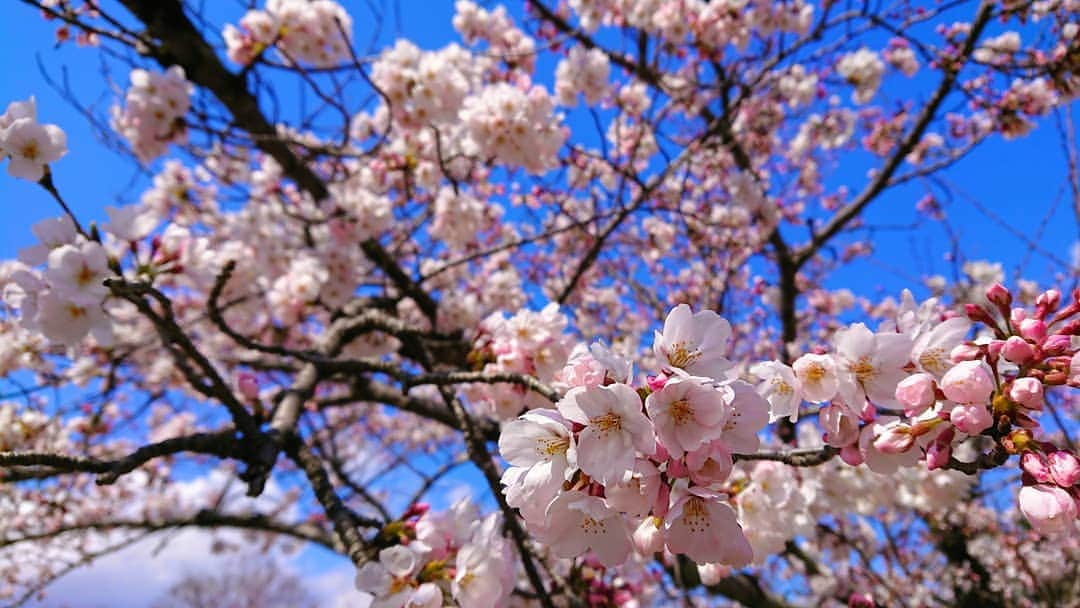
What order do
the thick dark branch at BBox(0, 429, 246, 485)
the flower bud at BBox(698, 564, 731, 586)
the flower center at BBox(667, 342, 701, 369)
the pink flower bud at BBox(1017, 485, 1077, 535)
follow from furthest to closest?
the flower bud at BBox(698, 564, 731, 586), the thick dark branch at BBox(0, 429, 246, 485), the flower center at BBox(667, 342, 701, 369), the pink flower bud at BBox(1017, 485, 1077, 535)

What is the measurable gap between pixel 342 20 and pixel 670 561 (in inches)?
181

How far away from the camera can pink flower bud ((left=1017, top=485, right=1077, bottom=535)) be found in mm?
844

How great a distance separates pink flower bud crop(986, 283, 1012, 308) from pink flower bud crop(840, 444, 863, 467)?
0.38m

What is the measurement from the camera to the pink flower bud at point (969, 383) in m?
0.92

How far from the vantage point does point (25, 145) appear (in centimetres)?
164

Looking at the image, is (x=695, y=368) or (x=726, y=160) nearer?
(x=695, y=368)

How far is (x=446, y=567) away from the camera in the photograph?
4.75 ft

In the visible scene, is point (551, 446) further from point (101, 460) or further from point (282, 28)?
point (282, 28)

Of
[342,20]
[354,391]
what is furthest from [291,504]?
[342,20]

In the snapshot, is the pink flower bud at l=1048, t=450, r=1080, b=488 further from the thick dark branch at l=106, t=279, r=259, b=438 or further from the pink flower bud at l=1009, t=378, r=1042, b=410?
the thick dark branch at l=106, t=279, r=259, b=438

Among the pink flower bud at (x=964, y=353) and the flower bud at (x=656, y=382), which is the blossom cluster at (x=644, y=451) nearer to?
the flower bud at (x=656, y=382)

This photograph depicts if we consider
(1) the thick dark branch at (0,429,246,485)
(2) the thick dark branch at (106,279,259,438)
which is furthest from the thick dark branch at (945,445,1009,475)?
(2) the thick dark branch at (106,279,259,438)

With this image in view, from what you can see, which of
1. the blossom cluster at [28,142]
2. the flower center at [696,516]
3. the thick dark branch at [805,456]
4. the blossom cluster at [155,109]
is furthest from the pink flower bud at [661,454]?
the blossom cluster at [155,109]

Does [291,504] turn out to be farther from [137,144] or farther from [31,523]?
[137,144]
